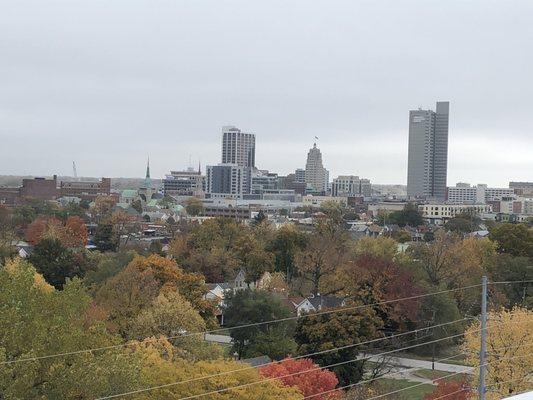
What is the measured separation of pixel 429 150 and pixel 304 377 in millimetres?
160121

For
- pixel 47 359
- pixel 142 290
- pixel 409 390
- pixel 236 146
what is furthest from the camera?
pixel 236 146

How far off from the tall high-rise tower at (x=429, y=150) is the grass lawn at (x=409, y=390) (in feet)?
493

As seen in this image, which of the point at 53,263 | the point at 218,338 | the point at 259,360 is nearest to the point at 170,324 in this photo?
the point at 259,360

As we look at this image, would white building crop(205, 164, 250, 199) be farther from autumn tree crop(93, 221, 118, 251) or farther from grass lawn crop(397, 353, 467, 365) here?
grass lawn crop(397, 353, 467, 365)

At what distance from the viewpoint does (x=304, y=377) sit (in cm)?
1905

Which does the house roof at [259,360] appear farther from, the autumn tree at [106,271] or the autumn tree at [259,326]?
the autumn tree at [106,271]

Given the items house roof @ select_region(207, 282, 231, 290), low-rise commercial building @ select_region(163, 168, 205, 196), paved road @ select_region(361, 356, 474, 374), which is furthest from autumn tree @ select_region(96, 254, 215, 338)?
low-rise commercial building @ select_region(163, 168, 205, 196)

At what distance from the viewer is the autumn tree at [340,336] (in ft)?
79.5

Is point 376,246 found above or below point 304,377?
above

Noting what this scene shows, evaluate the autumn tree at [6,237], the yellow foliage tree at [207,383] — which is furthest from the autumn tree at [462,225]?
the yellow foliage tree at [207,383]

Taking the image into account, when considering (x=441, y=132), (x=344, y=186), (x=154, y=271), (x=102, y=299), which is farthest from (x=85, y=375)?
(x=344, y=186)

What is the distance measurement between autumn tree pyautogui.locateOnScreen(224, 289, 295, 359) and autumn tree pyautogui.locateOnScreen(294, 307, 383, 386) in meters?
0.60

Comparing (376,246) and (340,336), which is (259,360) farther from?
(376,246)

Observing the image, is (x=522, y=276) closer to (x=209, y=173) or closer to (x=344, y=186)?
(x=209, y=173)
